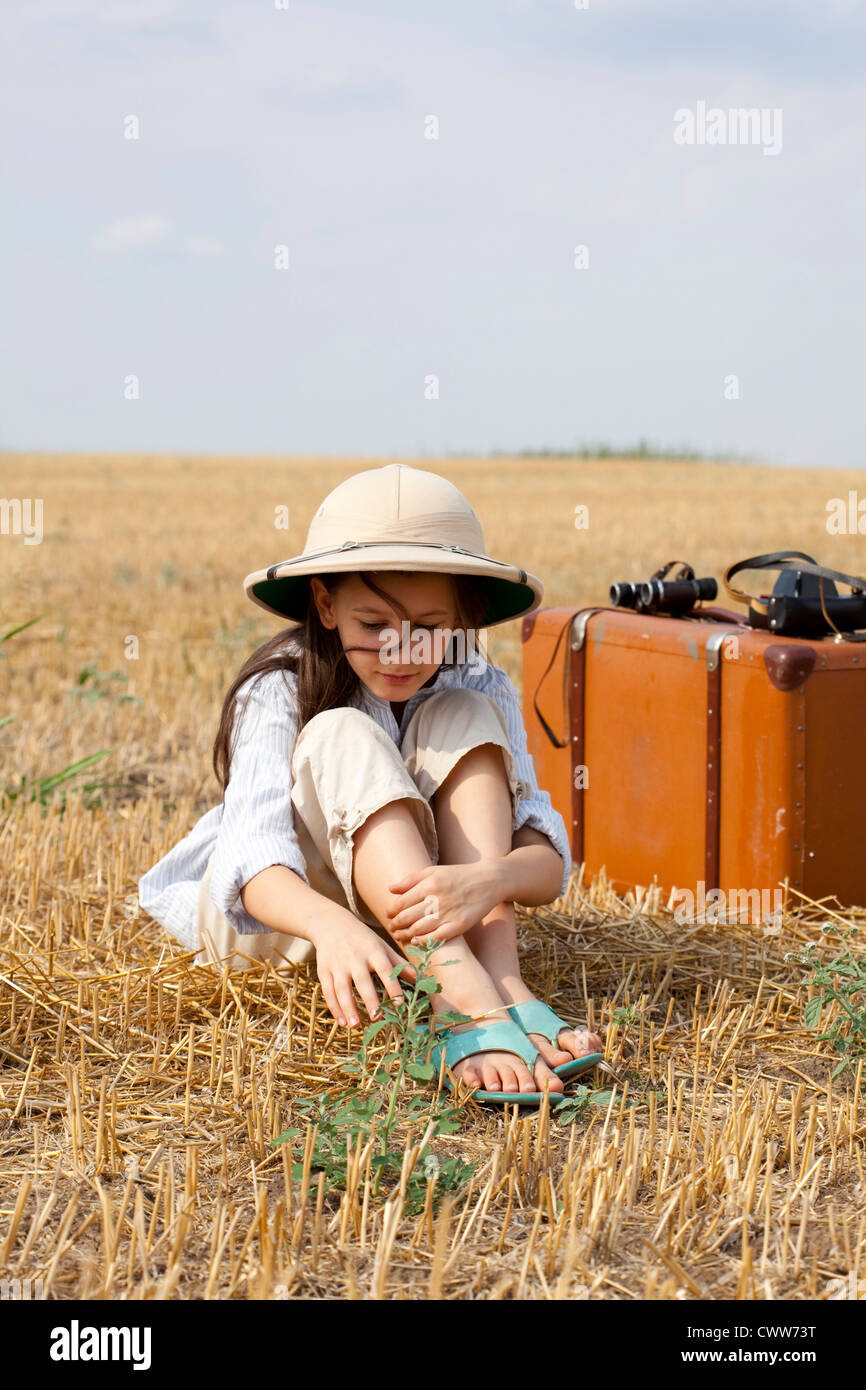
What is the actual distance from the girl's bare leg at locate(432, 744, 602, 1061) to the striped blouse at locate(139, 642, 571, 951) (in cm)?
12

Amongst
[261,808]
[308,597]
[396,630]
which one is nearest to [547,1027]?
[261,808]

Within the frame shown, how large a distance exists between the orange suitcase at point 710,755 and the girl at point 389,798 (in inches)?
31.4

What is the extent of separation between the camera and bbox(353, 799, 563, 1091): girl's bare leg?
95.5 inches

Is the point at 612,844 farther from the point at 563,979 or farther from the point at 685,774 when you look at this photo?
A: the point at 563,979

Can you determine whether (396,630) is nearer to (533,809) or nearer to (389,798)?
(389,798)

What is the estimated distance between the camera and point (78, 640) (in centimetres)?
887

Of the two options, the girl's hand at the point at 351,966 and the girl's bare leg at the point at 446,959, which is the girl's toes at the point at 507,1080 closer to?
the girl's bare leg at the point at 446,959

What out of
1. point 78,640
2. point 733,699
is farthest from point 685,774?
point 78,640

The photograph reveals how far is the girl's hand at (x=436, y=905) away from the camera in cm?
249

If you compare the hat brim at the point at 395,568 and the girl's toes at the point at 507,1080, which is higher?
the hat brim at the point at 395,568

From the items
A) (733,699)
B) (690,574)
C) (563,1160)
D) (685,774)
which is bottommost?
(563,1160)

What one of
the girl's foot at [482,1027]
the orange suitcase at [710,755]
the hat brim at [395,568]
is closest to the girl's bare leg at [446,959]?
the girl's foot at [482,1027]

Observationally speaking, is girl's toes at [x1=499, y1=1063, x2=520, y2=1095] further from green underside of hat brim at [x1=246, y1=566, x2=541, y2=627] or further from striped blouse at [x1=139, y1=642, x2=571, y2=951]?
green underside of hat brim at [x1=246, y1=566, x2=541, y2=627]
